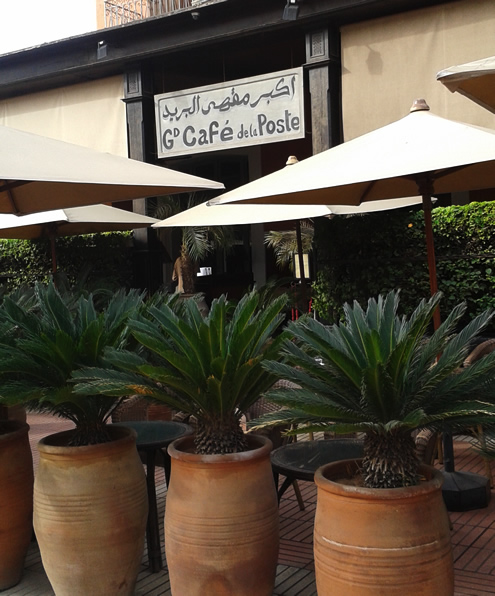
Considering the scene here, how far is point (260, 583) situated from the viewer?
2.98 m

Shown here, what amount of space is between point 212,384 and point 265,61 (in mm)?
10832

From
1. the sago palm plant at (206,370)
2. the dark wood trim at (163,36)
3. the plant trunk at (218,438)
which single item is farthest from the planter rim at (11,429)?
the dark wood trim at (163,36)

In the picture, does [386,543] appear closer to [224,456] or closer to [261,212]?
[224,456]

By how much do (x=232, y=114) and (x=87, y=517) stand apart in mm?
7692

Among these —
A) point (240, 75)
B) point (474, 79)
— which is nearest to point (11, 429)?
point (474, 79)

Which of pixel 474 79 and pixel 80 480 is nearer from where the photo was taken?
pixel 80 480

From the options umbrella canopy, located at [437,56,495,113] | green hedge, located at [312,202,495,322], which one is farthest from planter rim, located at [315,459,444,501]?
green hedge, located at [312,202,495,322]

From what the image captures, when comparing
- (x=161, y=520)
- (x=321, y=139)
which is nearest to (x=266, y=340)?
(x=161, y=520)

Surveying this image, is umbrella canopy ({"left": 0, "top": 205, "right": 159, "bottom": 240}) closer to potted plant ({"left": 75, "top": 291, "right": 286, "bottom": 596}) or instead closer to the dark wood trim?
the dark wood trim

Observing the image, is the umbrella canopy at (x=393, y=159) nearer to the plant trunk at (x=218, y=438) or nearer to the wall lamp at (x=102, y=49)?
the plant trunk at (x=218, y=438)

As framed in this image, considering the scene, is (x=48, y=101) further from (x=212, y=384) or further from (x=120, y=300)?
(x=212, y=384)

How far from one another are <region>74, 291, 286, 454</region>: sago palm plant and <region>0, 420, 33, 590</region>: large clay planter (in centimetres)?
75

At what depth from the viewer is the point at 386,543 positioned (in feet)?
7.88

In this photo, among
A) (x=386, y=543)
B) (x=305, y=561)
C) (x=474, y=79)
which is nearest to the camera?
(x=386, y=543)
